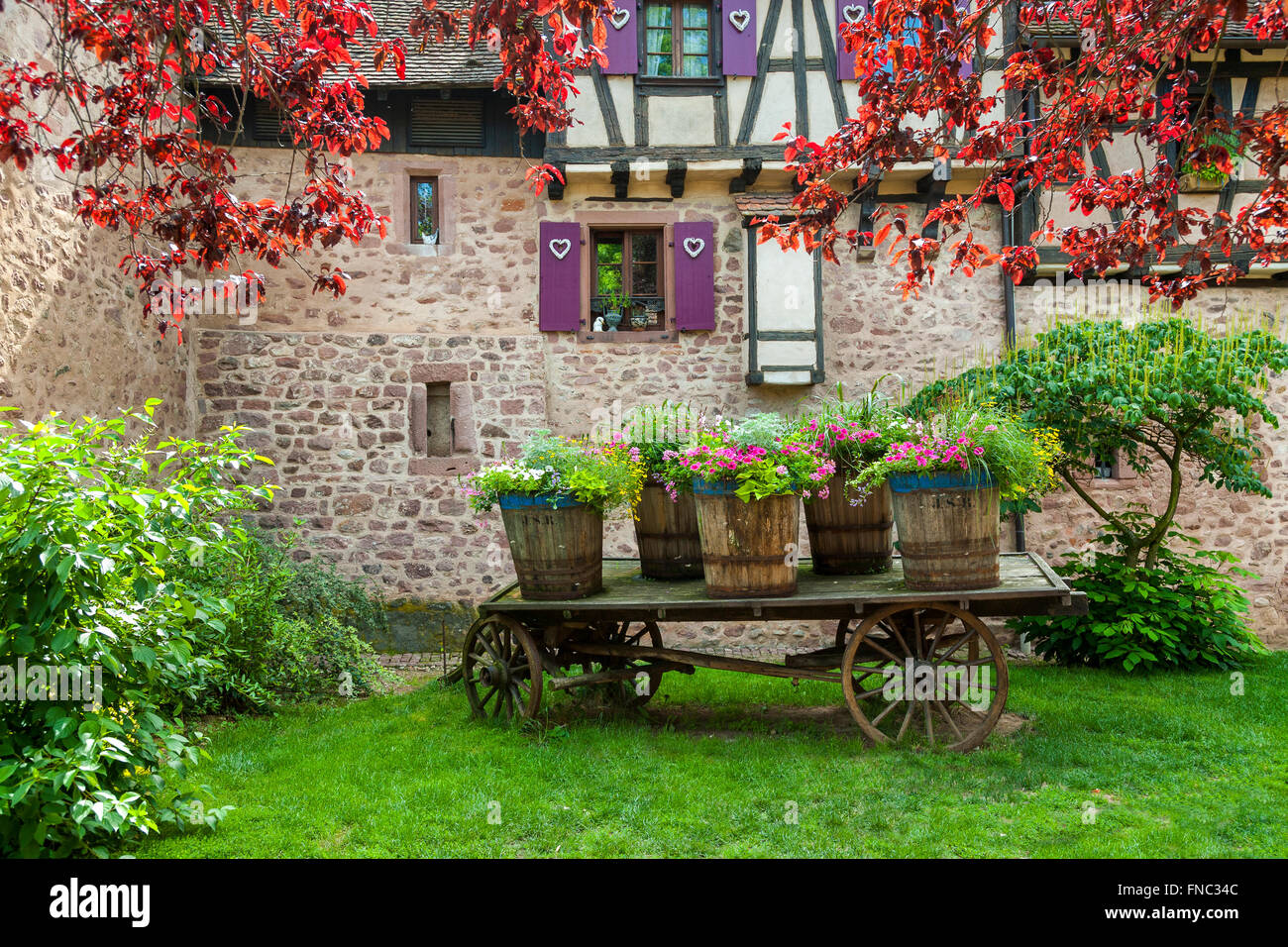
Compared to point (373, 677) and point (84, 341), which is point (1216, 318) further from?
point (84, 341)

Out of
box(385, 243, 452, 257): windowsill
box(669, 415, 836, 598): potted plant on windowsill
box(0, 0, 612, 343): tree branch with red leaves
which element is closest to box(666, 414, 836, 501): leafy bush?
box(669, 415, 836, 598): potted plant on windowsill

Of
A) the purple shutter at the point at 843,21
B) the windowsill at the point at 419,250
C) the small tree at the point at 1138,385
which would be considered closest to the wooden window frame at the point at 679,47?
the purple shutter at the point at 843,21

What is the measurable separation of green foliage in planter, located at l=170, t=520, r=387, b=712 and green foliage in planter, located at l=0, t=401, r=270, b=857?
1691 mm

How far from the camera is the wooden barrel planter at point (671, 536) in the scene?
18.2ft

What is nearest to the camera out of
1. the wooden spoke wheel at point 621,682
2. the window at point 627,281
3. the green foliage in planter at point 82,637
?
the green foliage in planter at point 82,637

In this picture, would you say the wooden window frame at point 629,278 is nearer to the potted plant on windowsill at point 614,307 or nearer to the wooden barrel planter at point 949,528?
the potted plant on windowsill at point 614,307

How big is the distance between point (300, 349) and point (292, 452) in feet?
3.27

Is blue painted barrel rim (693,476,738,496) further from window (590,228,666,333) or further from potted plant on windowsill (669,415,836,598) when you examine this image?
window (590,228,666,333)

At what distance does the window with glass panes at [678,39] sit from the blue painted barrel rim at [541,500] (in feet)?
18.6

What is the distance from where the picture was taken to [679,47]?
29.7ft

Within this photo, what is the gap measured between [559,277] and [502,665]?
15.4 ft

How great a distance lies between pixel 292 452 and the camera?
895cm

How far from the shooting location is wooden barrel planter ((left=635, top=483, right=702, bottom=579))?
5539 millimetres
